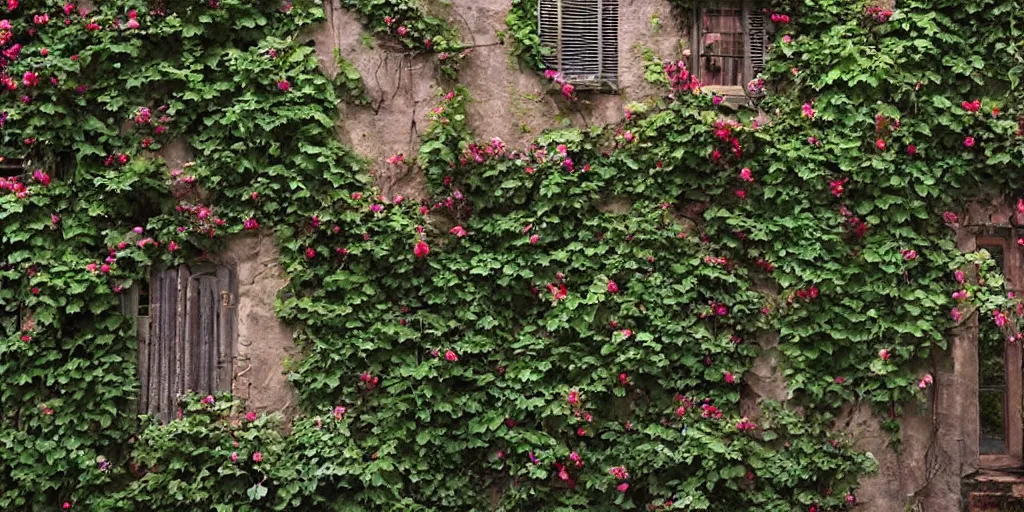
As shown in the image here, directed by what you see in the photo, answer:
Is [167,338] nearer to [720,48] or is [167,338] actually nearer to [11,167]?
[11,167]

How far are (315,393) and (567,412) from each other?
1.75 meters

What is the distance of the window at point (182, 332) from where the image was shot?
6.79 meters

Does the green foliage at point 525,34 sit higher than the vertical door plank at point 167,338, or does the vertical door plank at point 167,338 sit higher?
the green foliage at point 525,34

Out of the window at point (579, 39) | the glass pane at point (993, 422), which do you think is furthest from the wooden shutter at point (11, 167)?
the glass pane at point (993, 422)

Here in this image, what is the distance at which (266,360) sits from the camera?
22.5 feet

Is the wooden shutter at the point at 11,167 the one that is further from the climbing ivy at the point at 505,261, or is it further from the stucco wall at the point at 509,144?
the stucco wall at the point at 509,144

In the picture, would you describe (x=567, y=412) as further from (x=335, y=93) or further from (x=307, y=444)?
(x=335, y=93)

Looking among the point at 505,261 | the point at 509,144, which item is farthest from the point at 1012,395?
the point at 509,144

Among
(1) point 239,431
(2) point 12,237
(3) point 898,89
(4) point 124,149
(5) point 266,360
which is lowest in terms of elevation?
(1) point 239,431

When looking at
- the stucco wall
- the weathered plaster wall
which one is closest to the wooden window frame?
the stucco wall

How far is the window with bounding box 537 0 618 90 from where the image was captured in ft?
23.7

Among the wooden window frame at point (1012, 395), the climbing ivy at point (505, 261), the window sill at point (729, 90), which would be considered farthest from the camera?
the window sill at point (729, 90)

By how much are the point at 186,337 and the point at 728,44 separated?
4511mm

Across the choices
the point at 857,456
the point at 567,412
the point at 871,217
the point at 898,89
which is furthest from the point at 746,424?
the point at 898,89
